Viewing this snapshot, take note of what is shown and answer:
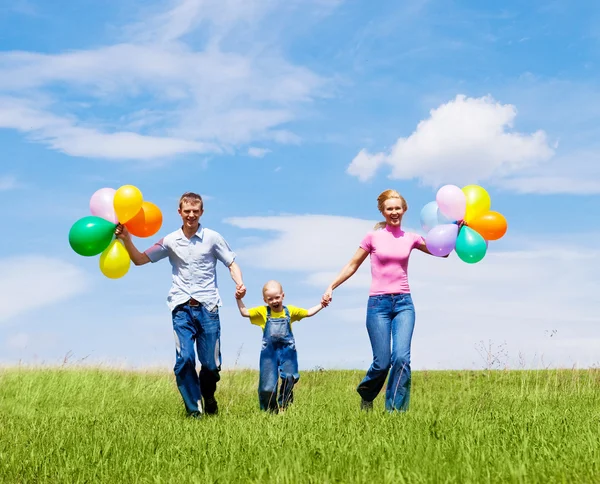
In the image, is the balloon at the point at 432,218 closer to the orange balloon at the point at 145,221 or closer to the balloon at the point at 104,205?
the orange balloon at the point at 145,221

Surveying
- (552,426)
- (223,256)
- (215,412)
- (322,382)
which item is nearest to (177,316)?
(223,256)

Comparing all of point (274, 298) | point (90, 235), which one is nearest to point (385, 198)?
point (274, 298)

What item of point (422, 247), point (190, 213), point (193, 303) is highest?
point (190, 213)

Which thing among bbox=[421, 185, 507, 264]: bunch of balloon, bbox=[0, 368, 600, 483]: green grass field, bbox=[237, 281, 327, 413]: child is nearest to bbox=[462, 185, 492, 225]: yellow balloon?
bbox=[421, 185, 507, 264]: bunch of balloon

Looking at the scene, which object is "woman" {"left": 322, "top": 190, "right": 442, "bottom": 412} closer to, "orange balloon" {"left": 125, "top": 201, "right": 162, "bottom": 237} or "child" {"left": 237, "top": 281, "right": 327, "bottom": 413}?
"child" {"left": 237, "top": 281, "right": 327, "bottom": 413}

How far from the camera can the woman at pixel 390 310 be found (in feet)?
23.5

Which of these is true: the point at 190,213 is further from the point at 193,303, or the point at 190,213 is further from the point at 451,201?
the point at 451,201

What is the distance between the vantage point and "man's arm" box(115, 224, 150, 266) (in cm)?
789

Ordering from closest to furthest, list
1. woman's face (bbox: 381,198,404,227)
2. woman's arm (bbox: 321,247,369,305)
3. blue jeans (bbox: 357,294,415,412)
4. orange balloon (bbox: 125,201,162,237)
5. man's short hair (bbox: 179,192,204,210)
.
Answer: blue jeans (bbox: 357,294,415,412) < woman's face (bbox: 381,198,404,227) < woman's arm (bbox: 321,247,369,305) < man's short hair (bbox: 179,192,204,210) < orange balloon (bbox: 125,201,162,237)

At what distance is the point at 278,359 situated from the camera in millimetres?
7855

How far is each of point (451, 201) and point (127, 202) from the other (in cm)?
367

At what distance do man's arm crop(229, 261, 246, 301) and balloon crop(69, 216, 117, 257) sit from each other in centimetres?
144

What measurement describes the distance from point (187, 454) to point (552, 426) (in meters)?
2.97

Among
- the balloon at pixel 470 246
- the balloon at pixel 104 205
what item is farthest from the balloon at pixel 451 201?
the balloon at pixel 104 205
